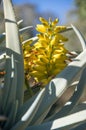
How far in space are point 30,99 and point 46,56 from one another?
23 cm

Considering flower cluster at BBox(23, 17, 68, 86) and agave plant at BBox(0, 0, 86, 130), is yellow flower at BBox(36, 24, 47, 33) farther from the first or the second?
agave plant at BBox(0, 0, 86, 130)

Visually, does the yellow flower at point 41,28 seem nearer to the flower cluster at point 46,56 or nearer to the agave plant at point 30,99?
the flower cluster at point 46,56

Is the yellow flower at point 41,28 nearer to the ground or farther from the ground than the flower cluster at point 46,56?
farther from the ground

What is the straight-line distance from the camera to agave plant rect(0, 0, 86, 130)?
2.18ft

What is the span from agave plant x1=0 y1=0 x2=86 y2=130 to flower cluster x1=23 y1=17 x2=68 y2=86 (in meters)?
0.15

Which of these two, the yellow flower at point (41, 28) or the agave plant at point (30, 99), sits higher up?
the yellow flower at point (41, 28)

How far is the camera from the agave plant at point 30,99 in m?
0.66

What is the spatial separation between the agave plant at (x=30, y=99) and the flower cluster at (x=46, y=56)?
150 millimetres

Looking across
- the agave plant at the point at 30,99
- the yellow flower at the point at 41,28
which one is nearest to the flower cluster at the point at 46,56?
the yellow flower at the point at 41,28

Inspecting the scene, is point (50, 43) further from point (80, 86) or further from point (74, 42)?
point (74, 42)

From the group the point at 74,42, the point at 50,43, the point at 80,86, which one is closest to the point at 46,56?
the point at 50,43

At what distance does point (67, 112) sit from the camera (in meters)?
0.73

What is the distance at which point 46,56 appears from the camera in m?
0.92

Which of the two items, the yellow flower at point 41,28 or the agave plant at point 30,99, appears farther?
the yellow flower at point 41,28
